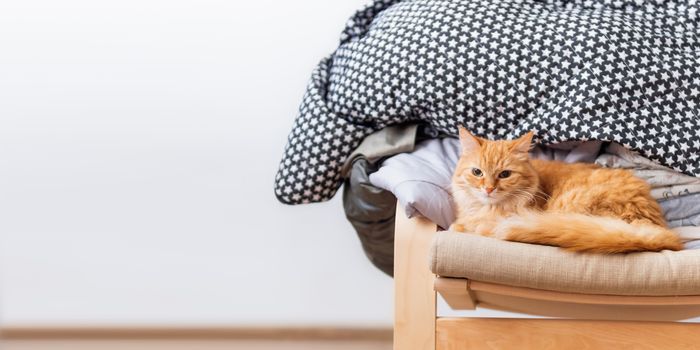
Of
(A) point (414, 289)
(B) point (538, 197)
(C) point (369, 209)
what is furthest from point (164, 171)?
(B) point (538, 197)

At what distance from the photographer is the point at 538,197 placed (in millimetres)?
1498

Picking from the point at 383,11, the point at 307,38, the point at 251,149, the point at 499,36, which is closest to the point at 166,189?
the point at 251,149

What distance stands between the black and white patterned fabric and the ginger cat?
0.34 feet

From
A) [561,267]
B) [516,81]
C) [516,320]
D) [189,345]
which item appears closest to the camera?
[561,267]

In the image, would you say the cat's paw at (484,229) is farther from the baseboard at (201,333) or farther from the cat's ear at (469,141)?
the baseboard at (201,333)

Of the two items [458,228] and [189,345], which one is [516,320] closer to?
[458,228]

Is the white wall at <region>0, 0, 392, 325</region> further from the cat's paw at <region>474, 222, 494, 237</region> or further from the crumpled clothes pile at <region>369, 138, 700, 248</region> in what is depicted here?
the cat's paw at <region>474, 222, 494, 237</region>

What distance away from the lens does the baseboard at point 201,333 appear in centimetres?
234

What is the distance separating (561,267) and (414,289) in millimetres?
287

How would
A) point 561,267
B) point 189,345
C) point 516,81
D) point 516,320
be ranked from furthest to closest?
point 189,345
point 516,81
point 516,320
point 561,267

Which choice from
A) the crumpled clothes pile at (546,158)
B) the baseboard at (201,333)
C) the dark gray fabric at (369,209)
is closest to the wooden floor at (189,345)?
the baseboard at (201,333)

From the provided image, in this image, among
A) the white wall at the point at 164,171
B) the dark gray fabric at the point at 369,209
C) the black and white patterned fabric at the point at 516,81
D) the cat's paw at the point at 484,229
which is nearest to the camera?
the cat's paw at the point at 484,229

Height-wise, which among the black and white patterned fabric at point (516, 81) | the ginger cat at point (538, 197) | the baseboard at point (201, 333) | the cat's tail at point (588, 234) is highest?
the black and white patterned fabric at point (516, 81)

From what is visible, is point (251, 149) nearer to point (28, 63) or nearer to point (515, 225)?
point (28, 63)
